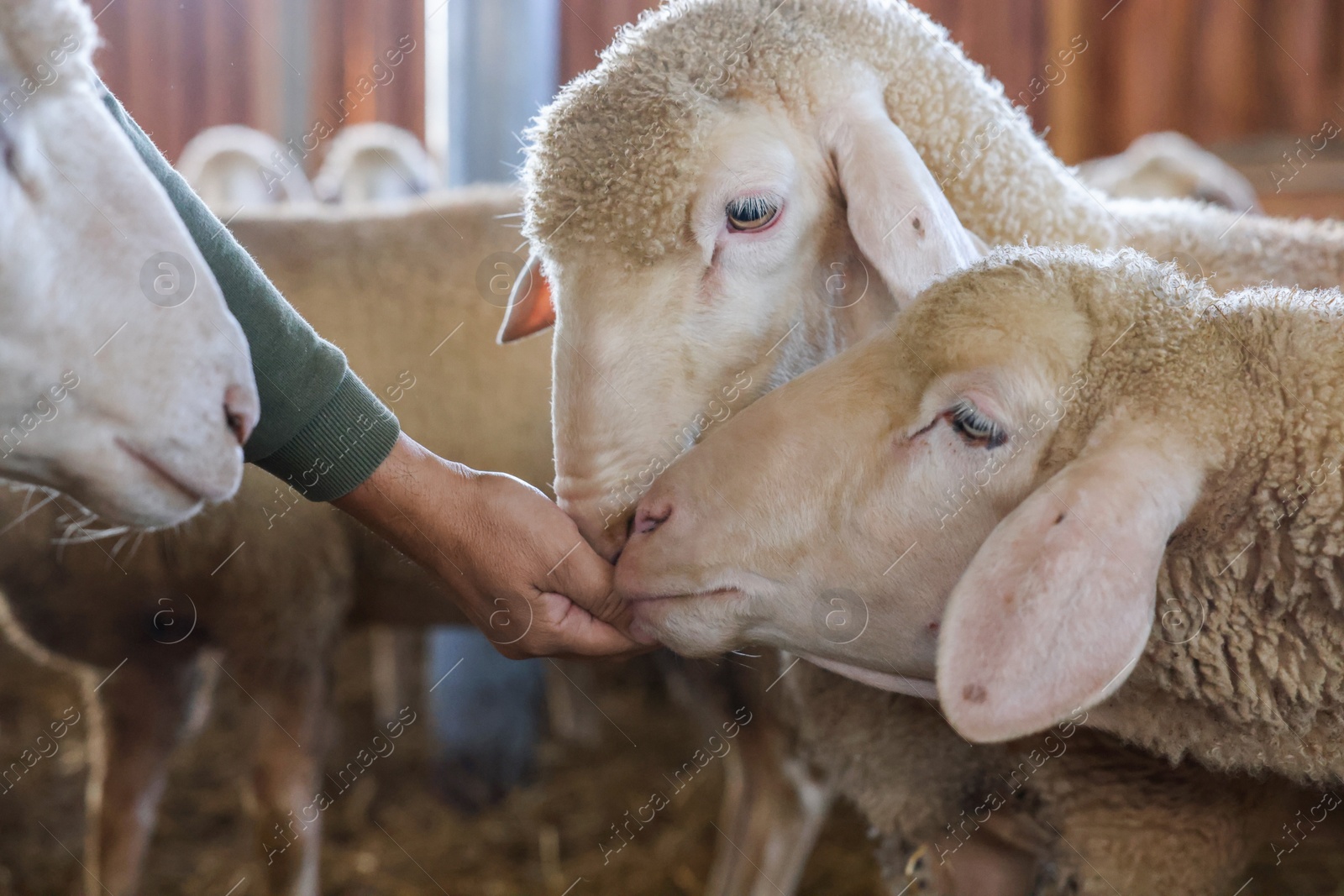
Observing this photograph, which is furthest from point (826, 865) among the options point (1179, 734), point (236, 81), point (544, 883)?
point (236, 81)

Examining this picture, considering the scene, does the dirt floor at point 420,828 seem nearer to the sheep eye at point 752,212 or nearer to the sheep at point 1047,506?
the sheep at point 1047,506

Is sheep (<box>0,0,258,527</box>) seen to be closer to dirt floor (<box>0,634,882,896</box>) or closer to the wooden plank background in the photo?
dirt floor (<box>0,634,882,896</box>)

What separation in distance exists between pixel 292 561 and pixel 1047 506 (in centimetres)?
197

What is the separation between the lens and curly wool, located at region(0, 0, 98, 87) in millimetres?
1092

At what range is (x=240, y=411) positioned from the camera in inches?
48.9

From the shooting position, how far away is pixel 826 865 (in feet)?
9.75

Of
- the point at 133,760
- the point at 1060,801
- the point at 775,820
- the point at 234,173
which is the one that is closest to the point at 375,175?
the point at 234,173

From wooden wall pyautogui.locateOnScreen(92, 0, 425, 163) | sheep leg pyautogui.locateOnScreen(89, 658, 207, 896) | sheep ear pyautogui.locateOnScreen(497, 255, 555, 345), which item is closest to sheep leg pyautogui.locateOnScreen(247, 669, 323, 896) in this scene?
sheep leg pyautogui.locateOnScreen(89, 658, 207, 896)

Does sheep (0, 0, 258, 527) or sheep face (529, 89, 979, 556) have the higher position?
sheep (0, 0, 258, 527)

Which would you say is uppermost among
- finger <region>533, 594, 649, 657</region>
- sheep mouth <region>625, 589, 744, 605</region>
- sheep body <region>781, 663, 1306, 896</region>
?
sheep mouth <region>625, 589, 744, 605</region>

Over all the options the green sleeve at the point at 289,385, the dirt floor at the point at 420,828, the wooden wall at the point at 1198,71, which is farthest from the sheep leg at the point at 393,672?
the wooden wall at the point at 1198,71

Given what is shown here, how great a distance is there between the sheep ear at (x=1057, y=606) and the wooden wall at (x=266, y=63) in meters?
8.55

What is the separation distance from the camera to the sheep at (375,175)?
5.28 metres

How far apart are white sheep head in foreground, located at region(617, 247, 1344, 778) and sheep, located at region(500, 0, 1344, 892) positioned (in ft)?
0.58
